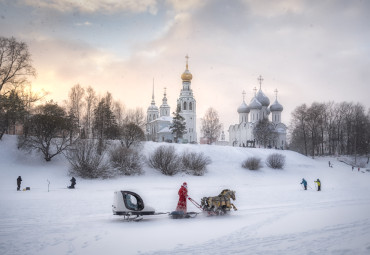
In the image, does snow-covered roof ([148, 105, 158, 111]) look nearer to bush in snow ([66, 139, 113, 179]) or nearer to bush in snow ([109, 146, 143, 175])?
bush in snow ([109, 146, 143, 175])

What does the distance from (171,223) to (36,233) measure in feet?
16.2

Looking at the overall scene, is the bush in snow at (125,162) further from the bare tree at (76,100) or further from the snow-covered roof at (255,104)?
the snow-covered roof at (255,104)

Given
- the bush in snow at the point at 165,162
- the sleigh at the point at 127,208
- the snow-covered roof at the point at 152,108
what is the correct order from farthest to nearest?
the snow-covered roof at the point at 152,108 < the bush in snow at the point at 165,162 < the sleigh at the point at 127,208

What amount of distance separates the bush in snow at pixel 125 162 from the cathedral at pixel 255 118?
48.2m

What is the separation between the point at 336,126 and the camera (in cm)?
6962

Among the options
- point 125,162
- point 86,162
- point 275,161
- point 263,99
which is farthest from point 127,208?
point 263,99

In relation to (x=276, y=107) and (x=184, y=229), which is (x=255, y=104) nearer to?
(x=276, y=107)

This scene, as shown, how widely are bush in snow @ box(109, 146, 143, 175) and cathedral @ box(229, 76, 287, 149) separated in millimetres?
48174

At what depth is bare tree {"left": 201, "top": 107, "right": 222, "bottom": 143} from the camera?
7925cm

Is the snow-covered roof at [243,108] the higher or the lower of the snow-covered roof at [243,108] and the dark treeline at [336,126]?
the higher

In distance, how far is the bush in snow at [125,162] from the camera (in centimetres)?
3600

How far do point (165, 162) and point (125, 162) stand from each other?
4.93m

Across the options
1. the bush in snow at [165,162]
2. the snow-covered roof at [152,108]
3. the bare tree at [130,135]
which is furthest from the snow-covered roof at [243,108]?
the bush in snow at [165,162]

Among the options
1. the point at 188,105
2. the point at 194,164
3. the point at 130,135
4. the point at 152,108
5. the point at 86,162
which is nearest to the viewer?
the point at 86,162
